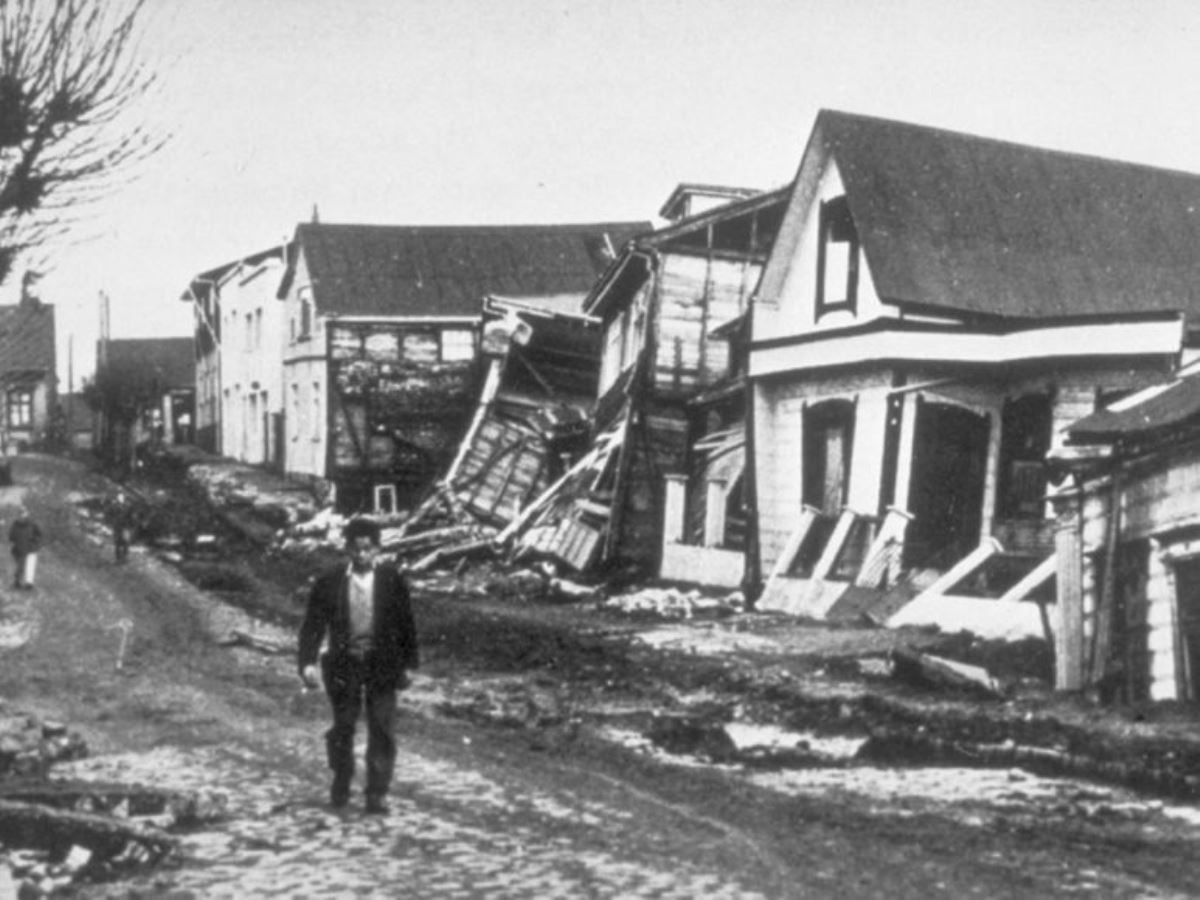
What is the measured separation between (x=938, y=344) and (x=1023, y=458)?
185 centimetres

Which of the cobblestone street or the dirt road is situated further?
the dirt road

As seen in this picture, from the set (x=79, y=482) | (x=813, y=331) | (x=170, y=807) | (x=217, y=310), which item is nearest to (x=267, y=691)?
(x=170, y=807)

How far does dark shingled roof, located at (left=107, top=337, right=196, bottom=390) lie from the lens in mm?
78219

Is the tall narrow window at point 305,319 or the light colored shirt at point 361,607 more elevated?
the tall narrow window at point 305,319

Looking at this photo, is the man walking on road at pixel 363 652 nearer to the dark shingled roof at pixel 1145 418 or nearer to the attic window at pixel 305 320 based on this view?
the dark shingled roof at pixel 1145 418

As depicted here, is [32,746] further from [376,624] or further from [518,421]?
[518,421]

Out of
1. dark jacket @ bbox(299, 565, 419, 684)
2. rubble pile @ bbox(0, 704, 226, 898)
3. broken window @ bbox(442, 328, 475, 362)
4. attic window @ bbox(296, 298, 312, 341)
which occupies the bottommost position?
rubble pile @ bbox(0, 704, 226, 898)

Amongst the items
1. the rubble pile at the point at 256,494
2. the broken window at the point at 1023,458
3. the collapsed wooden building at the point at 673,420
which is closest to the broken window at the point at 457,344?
the rubble pile at the point at 256,494

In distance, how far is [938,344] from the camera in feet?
74.8

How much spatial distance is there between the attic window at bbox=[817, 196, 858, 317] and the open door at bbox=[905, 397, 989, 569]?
93.7 inches

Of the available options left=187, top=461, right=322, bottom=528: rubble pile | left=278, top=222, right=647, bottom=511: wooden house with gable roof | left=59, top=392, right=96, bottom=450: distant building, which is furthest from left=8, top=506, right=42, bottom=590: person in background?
left=59, top=392, right=96, bottom=450: distant building

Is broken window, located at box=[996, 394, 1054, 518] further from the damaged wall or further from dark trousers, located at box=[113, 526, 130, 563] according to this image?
the damaged wall

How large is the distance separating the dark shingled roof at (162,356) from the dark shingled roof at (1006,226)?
171 ft

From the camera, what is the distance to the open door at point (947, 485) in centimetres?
2320
